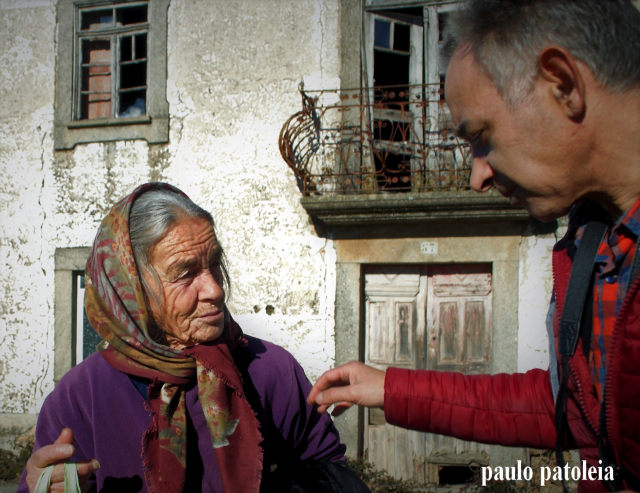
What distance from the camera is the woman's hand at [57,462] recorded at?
62.6 inches

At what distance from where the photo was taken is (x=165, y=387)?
74.2 inches

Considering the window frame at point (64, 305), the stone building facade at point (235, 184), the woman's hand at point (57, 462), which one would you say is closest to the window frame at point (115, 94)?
the stone building facade at point (235, 184)

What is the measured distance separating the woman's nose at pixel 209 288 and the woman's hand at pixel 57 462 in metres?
0.66

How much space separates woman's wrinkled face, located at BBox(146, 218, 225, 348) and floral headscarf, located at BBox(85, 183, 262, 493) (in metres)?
0.07

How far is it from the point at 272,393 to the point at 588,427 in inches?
47.9

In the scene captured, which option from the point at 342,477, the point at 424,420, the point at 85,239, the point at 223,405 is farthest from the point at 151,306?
the point at 85,239

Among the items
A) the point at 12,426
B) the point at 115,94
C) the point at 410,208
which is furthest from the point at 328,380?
the point at 12,426

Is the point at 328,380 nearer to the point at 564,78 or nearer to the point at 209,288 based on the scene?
the point at 209,288

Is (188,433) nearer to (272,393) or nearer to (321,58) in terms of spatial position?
(272,393)

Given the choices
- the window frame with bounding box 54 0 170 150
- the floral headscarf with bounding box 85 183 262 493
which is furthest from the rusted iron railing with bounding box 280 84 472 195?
the floral headscarf with bounding box 85 183 262 493

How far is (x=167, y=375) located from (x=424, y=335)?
439 cm

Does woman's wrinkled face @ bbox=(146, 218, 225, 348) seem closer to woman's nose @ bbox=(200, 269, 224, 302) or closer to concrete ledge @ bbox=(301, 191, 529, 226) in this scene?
woman's nose @ bbox=(200, 269, 224, 302)

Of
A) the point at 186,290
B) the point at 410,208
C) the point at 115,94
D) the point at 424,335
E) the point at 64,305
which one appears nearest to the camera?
the point at 186,290

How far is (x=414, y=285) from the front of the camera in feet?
19.2
